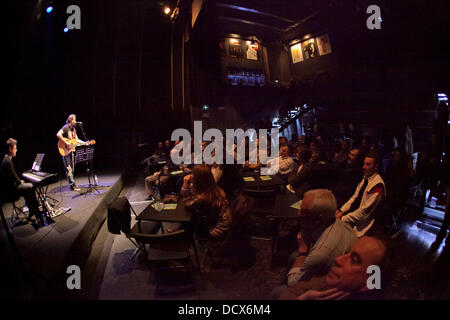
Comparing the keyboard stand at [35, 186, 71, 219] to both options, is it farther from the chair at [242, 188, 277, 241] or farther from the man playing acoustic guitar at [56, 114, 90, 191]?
the chair at [242, 188, 277, 241]

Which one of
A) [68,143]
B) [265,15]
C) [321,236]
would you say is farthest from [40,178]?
[265,15]

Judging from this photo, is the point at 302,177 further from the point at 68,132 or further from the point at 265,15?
the point at 265,15

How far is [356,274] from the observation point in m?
1.34

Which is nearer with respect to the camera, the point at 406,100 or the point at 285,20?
the point at 406,100

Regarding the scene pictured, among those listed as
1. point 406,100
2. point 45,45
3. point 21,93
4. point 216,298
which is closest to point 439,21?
point 406,100

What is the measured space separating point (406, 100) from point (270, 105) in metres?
7.11

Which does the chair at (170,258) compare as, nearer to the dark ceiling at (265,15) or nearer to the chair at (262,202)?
the chair at (262,202)

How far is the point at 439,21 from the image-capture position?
8258 millimetres

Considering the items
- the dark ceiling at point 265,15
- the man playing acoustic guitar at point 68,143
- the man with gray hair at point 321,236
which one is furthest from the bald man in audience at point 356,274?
the dark ceiling at point 265,15

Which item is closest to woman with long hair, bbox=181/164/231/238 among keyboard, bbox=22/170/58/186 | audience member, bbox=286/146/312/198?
audience member, bbox=286/146/312/198

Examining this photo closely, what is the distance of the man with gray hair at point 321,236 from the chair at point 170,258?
1.19 m

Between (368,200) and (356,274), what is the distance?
1.50 meters
